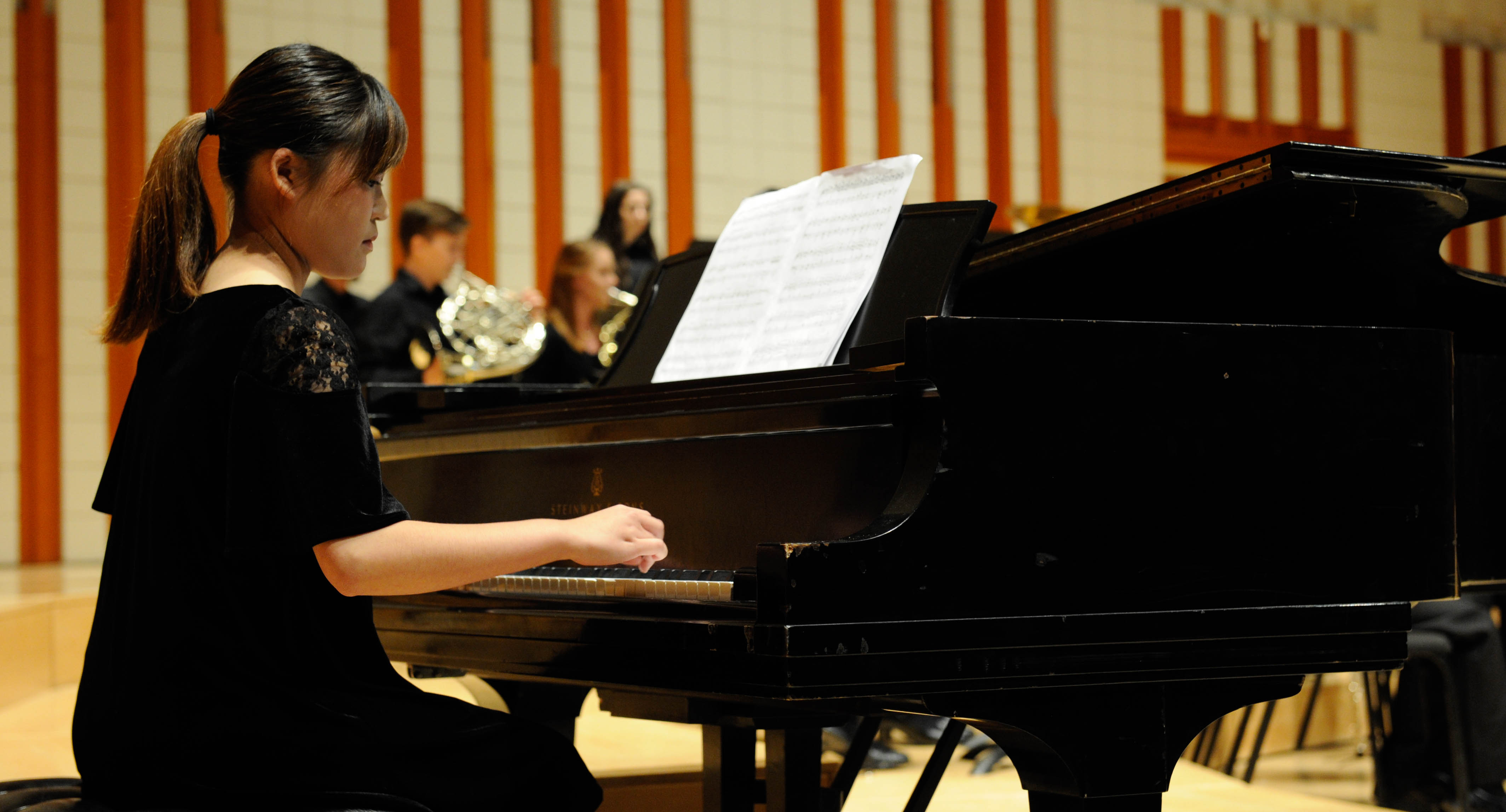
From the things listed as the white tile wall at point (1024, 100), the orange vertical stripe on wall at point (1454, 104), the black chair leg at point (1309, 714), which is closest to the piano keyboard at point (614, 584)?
the black chair leg at point (1309, 714)

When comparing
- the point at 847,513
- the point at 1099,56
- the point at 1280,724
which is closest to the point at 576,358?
the point at 1280,724

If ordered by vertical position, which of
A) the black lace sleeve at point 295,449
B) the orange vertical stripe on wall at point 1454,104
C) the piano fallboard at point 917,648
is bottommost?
the piano fallboard at point 917,648

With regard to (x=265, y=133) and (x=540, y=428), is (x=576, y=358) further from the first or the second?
(x=265, y=133)

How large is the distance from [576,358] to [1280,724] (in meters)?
2.77

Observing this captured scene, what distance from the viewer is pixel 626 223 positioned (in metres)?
5.75

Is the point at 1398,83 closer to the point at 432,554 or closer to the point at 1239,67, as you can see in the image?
the point at 1239,67

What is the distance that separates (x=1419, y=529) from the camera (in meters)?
1.59

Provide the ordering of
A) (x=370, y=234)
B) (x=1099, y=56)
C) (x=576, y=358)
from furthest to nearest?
(x=1099, y=56) < (x=576, y=358) < (x=370, y=234)

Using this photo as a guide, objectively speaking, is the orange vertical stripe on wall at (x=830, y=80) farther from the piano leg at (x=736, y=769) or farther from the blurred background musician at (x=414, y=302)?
the piano leg at (x=736, y=769)

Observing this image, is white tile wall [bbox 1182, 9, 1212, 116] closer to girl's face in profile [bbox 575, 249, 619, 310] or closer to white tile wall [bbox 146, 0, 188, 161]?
girl's face in profile [bbox 575, 249, 619, 310]

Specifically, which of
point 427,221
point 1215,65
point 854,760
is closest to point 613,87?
point 427,221

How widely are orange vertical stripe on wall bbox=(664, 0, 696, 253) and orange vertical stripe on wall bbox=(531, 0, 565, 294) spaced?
520 mm

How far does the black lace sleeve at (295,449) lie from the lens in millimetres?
1271

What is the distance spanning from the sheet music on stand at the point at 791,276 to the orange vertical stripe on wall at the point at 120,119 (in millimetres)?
4565
